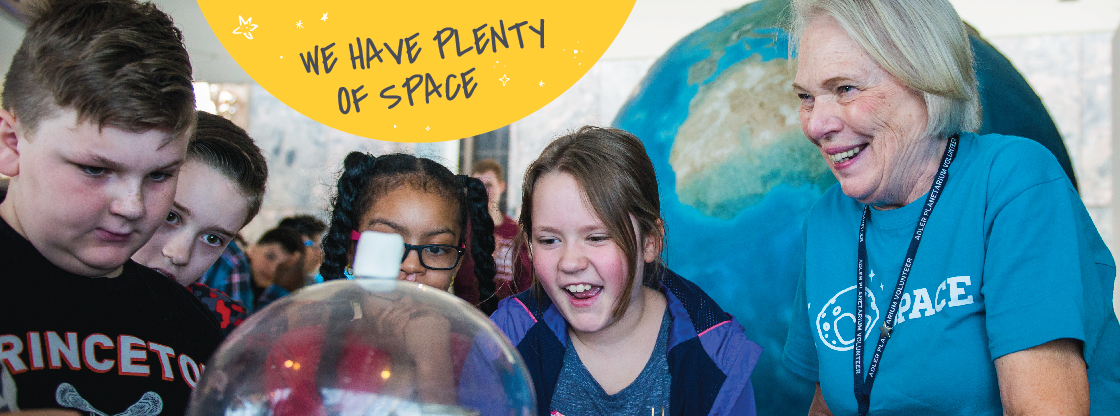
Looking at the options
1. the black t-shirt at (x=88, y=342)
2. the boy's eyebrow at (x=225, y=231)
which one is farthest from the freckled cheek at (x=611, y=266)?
the boy's eyebrow at (x=225, y=231)

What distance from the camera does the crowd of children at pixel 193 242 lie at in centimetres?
111

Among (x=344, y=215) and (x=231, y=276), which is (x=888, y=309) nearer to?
(x=344, y=215)

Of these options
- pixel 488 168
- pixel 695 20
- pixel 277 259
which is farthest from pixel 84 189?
pixel 695 20

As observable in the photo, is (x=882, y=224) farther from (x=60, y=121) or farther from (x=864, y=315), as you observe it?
(x=60, y=121)

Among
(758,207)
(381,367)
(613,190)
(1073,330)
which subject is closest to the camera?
(381,367)

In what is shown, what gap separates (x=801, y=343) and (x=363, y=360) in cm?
115

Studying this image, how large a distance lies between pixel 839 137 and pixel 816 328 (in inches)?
16.6

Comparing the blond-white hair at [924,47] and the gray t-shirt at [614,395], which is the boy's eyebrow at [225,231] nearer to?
the gray t-shirt at [614,395]

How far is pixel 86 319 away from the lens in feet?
3.96

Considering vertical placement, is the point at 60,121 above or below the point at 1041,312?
above

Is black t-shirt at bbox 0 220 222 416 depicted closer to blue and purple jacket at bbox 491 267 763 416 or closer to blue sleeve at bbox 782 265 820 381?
blue and purple jacket at bbox 491 267 763 416

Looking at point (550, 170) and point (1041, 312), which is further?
point (550, 170)

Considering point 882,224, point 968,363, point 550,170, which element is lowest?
point 968,363

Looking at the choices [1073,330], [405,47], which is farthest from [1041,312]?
[405,47]
